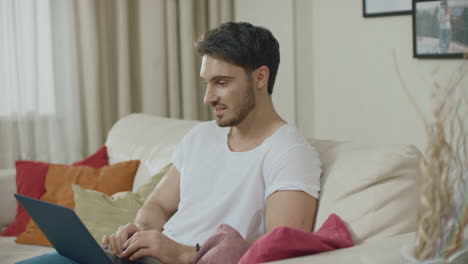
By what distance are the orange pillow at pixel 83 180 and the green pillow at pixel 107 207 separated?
0.13 metres

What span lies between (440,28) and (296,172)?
4.98 feet

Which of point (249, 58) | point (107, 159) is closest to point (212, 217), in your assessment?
point (249, 58)

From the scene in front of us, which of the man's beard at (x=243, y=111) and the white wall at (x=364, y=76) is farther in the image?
the white wall at (x=364, y=76)

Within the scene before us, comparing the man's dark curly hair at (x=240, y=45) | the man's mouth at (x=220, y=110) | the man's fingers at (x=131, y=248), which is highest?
the man's dark curly hair at (x=240, y=45)

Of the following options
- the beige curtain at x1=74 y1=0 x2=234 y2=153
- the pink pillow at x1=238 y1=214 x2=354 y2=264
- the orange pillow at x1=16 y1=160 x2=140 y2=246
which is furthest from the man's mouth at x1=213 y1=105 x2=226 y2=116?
the beige curtain at x1=74 y1=0 x2=234 y2=153

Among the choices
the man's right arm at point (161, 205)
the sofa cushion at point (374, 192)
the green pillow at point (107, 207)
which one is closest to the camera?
the sofa cushion at point (374, 192)

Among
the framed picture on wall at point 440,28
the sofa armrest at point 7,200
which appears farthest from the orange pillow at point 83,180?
the framed picture on wall at point 440,28

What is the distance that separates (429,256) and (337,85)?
8.42 feet

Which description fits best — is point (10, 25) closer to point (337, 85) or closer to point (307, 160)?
point (337, 85)

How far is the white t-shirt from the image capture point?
1813mm

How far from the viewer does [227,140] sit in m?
2.09

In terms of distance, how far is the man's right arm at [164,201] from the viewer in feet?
7.06

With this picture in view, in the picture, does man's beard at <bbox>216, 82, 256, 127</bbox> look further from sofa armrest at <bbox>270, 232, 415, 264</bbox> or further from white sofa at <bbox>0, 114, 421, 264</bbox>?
sofa armrest at <bbox>270, 232, 415, 264</bbox>

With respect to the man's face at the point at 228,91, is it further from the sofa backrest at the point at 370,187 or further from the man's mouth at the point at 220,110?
the sofa backrest at the point at 370,187
